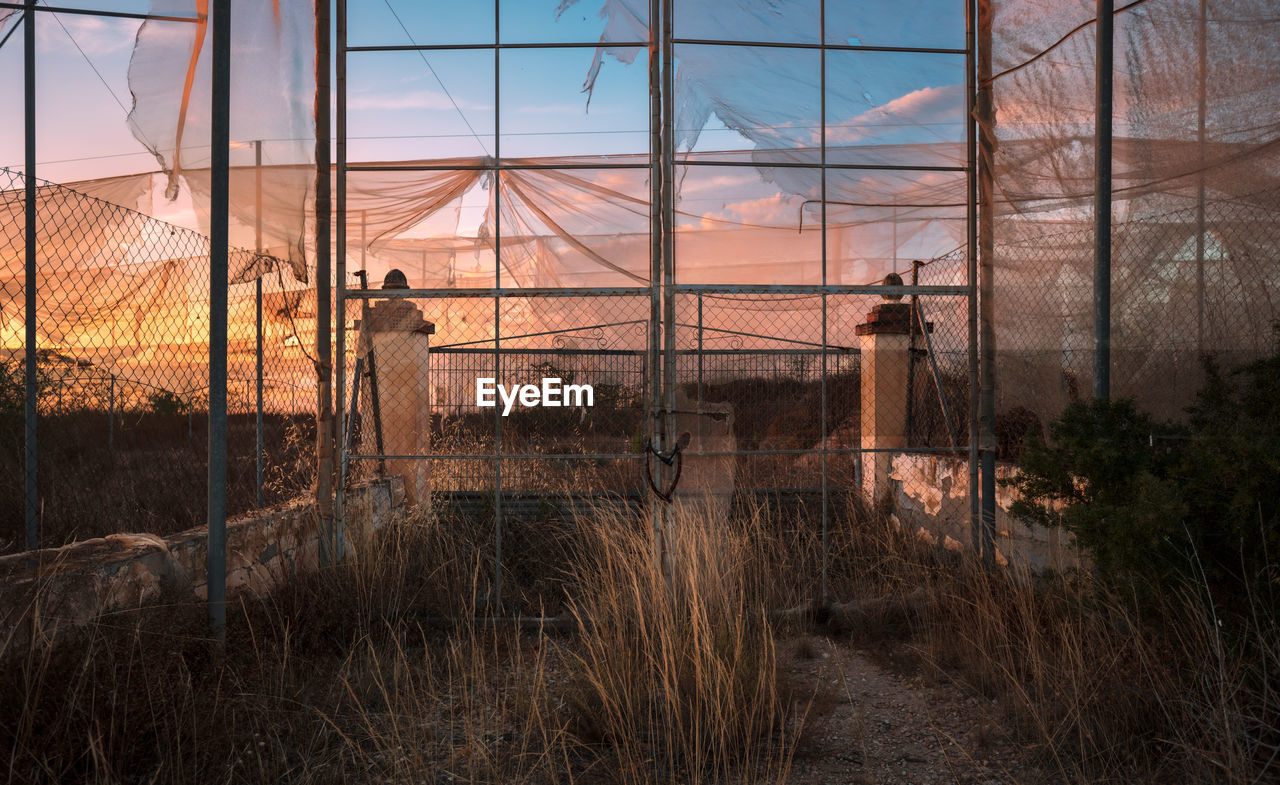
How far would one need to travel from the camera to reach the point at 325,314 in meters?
5.84

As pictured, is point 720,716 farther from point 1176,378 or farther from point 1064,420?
point 1176,378

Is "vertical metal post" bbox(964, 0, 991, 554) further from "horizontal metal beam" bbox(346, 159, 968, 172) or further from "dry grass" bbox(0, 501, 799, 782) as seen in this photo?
"dry grass" bbox(0, 501, 799, 782)

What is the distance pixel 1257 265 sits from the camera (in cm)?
454

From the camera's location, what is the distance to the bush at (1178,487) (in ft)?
11.1

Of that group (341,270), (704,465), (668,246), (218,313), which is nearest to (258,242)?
(341,270)

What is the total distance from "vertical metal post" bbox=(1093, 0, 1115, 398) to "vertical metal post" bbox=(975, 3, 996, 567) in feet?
3.83

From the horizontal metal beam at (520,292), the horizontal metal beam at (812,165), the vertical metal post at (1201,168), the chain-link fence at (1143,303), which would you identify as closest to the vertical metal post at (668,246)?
the horizontal metal beam at (520,292)

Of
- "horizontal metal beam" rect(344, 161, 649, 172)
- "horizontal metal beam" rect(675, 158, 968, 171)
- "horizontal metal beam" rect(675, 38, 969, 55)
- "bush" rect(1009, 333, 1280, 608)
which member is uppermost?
"horizontal metal beam" rect(675, 38, 969, 55)

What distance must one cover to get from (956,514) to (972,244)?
2351 millimetres

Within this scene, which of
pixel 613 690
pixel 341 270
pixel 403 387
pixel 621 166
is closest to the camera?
pixel 613 690

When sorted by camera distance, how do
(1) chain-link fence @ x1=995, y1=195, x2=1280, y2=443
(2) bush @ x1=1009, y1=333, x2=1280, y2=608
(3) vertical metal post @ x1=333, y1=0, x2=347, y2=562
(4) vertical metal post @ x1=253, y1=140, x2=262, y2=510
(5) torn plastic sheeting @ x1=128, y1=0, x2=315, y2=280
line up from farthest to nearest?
(3) vertical metal post @ x1=333, y1=0, x2=347, y2=562
(4) vertical metal post @ x1=253, y1=140, x2=262, y2=510
(5) torn plastic sheeting @ x1=128, y1=0, x2=315, y2=280
(1) chain-link fence @ x1=995, y1=195, x2=1280, y2=443
(2) bush @ x1=1009, y1=333, x2=1280, y2=608

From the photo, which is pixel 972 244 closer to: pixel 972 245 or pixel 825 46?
pixel 972 245

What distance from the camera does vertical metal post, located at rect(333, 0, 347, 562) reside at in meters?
5.84

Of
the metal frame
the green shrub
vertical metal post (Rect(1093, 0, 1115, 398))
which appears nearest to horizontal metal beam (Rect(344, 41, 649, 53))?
the metal frame
